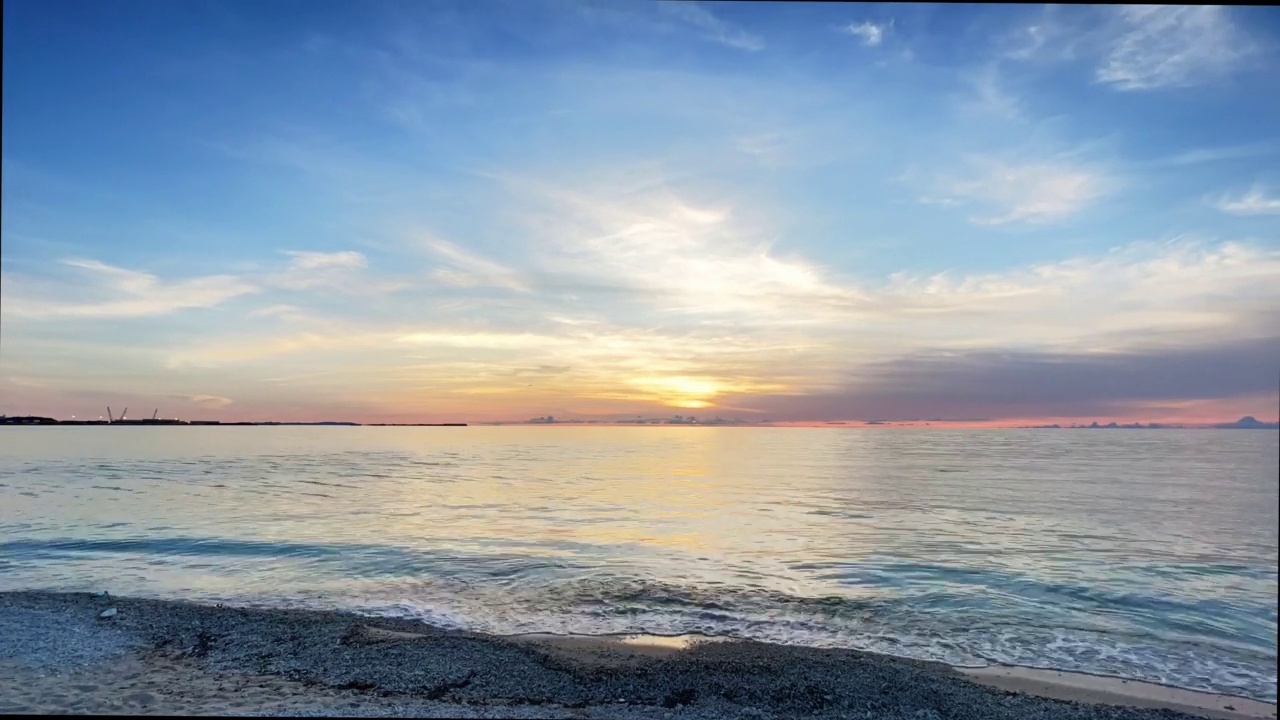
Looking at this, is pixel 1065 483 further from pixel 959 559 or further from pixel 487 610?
pixel 487 610

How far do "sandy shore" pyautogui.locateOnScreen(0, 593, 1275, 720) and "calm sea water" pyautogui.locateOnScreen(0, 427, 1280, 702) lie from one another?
1.03 metres

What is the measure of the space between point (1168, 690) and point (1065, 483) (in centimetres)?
3166

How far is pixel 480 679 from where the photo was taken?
815 cm

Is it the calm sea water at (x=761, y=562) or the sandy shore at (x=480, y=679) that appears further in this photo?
the calm sea water at (x=761, y=562)

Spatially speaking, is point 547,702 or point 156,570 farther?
point 156,570

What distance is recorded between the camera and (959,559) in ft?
53.3

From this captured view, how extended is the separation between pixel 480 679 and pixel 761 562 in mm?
8933

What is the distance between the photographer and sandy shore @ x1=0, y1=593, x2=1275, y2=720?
706 centimetres

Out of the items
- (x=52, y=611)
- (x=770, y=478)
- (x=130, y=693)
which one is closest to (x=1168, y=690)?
(x=130, y=693)

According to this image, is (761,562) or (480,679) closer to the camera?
(480,679)

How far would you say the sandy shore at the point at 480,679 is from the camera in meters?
7.06

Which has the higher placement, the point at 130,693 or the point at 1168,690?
the point at 130,693

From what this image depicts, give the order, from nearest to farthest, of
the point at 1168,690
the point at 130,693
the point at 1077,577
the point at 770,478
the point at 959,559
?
1. the point at 130,693
2. the point at 1168,690
3. the point at 1077,577
4. the point at 959,559
5. the point at 770,478

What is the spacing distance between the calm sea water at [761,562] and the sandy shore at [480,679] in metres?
1.03
